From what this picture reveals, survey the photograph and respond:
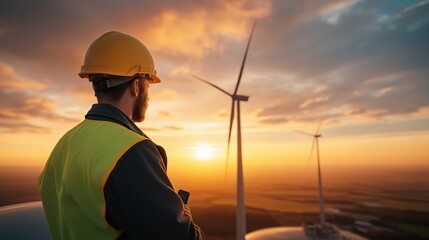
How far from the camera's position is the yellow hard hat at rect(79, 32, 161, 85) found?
112 inches

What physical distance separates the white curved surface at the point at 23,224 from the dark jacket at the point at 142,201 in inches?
221

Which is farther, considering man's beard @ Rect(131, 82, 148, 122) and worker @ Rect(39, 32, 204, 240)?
man's beard @ Rect(131, 82, 148, 122)

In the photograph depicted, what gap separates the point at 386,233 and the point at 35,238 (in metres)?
177

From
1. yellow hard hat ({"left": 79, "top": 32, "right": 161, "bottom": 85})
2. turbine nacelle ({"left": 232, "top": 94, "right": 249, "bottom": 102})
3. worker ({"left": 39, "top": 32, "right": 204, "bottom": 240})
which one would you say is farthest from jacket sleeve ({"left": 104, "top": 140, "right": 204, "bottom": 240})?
turbine nacelle ({"left": 232, "top": 94, "right": 249, "bottom": 102})

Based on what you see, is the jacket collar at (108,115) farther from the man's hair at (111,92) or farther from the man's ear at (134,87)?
the man's ear at (134,87)

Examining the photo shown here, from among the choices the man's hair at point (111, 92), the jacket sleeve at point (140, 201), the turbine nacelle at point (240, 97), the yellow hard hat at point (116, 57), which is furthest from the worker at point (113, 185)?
the turbine nacelle at point (240, 97)

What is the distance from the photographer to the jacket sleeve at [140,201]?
1.91 meters

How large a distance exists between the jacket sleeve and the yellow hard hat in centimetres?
123

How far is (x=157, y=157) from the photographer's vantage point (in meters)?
2.15

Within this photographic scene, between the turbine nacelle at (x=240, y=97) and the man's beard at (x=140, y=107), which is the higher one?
the turbine nacelle at (x=240, y=97)

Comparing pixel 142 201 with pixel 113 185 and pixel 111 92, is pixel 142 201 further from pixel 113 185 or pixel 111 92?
pixel 111 92

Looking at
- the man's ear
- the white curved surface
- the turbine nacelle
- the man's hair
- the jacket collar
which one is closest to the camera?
the jacket collar

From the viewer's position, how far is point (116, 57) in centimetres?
288

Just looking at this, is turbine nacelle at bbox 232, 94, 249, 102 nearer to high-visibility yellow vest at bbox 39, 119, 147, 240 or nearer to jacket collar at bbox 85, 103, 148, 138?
jacket collar at bbox 85, 103, 148, 138
